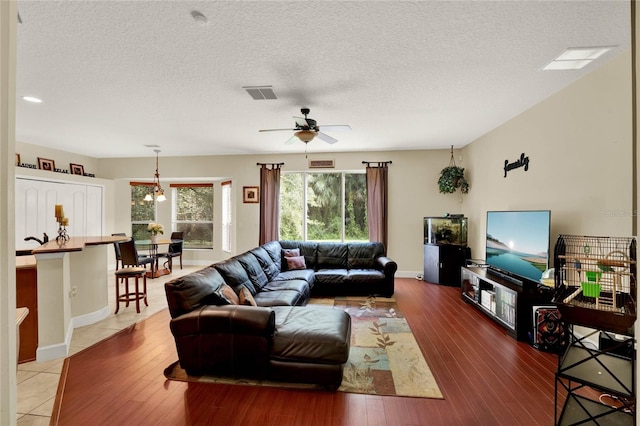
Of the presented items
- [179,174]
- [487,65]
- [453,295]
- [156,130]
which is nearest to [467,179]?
[453,295]

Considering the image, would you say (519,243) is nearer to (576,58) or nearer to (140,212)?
(576,58)

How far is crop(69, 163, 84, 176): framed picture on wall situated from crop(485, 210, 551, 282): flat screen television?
26.8ft

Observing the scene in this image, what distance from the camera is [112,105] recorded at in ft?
12.1

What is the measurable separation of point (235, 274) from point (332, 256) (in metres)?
2.34

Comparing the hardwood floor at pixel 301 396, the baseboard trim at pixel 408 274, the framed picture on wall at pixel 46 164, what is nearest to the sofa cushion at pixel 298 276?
the hardwood floor at pixel 301 396

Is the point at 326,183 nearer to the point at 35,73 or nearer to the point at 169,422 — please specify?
the point at 35,73

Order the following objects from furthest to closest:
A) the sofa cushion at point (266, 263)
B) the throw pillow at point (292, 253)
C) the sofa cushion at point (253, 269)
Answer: the throw pillow at point (292, 253), the sofa cushion at point (266, 263), the sofa cushion at point (253, 269)

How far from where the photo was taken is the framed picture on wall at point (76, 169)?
21.0 ft

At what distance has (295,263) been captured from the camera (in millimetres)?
4992

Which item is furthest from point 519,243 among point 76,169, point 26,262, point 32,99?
point 76,169

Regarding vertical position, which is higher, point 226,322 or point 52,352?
point 226,322

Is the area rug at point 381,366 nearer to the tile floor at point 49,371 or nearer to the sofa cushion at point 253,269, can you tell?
the tile floor at point 49,371

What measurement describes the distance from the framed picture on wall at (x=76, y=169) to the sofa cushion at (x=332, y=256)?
566cm

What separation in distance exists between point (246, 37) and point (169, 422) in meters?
2.81
